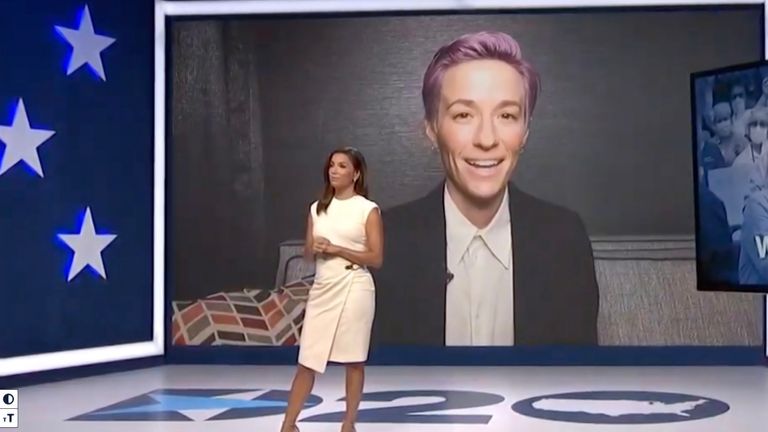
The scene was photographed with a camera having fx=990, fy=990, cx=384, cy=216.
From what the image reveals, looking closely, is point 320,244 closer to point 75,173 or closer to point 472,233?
point 75,173

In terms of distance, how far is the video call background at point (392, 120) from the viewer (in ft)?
25.5

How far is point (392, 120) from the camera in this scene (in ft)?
26.1

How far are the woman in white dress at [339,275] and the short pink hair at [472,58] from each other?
12.2ft

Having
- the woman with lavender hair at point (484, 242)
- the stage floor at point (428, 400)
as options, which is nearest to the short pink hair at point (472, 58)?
the woman with lavender hair at point (484, 242)

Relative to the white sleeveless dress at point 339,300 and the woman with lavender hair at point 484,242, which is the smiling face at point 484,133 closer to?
the woman with lavender hair at point 484,242

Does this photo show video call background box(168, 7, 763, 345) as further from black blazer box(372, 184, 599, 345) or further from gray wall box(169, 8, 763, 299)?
black blazer box(372, 184, 599, 345)

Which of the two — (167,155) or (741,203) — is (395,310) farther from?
(741,203)

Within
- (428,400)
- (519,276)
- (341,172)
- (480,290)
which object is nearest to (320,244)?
(341,172)

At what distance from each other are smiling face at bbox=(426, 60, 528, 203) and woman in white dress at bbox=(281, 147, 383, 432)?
11.7 ft

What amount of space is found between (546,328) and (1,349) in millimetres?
3995

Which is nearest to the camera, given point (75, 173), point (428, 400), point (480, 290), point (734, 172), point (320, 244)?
point (734, 172)

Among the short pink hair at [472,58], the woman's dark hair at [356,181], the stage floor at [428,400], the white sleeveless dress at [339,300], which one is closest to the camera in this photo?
the white sleeveless dress at [339,300]

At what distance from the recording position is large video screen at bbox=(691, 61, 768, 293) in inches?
130

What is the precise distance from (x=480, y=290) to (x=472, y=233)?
1.48ft
